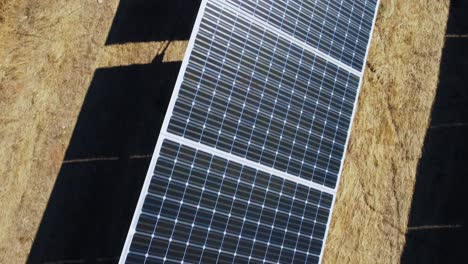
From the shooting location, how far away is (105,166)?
16156mm

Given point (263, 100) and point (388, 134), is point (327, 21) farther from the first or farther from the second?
point (388, 134)

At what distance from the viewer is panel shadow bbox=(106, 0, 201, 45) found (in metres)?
17.4

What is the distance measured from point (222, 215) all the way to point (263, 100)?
12.1 feet

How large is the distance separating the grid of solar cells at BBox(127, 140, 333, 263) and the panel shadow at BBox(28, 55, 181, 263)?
3.92 meters

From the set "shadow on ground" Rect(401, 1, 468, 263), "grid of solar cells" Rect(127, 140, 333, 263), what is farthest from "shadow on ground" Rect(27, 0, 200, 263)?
"shadow on ground" Rect(401, 1, 468, 263)

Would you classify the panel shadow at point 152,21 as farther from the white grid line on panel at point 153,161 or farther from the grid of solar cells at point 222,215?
the grid of solar cells at point 222,215

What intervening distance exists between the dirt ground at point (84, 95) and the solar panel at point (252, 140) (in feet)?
10.6

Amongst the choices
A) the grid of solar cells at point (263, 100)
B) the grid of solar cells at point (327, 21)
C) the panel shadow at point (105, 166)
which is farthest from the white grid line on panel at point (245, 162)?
the grid of solar cells at point (327, 21)

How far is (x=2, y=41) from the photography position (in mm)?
16453

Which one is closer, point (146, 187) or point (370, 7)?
point (146, 187)

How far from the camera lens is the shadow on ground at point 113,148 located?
1545cm

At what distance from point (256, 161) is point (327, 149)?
2685mm

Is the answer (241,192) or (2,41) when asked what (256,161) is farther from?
(2,41)

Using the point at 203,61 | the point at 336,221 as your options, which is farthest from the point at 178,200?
the point at 336,221
